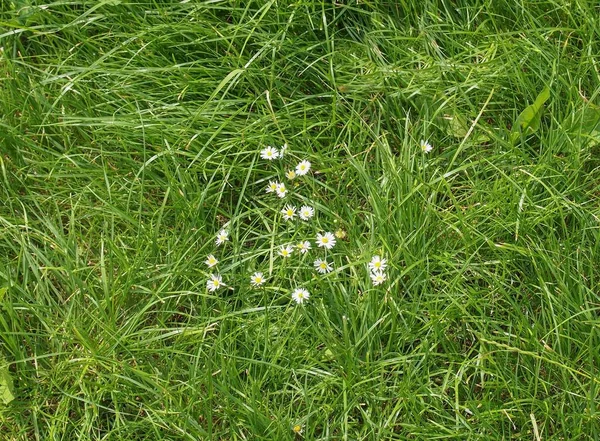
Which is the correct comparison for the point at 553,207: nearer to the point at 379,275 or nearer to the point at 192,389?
the point at 379,275

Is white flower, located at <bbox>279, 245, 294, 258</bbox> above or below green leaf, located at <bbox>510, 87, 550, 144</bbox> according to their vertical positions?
below

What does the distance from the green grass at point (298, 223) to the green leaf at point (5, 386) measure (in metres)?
0.01

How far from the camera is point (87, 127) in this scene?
9.48 ft

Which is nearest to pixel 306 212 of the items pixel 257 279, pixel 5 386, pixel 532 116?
pixel 257 279

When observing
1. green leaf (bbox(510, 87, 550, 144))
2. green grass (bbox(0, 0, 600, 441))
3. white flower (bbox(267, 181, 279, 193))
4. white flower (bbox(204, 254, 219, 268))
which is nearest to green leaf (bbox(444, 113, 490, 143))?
green grass (bbox(0, 0, 600, 441))

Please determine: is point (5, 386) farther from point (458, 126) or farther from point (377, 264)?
point (458, 126)

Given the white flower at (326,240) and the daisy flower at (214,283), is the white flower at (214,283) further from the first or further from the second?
the white flower at (326,240)

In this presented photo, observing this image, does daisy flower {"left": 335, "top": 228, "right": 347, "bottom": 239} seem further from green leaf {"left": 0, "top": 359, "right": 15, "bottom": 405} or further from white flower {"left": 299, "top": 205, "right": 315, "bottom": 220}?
green leaf {"left": 0, "top": 359, "right": 15, "bottom": 405}

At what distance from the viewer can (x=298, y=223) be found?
2.64 metres

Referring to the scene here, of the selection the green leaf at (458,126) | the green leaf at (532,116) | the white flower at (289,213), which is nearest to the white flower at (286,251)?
the white flower at (289,213)

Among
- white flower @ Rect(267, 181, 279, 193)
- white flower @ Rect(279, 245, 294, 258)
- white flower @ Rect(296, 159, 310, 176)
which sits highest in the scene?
white flower @ Rect(296, 159, 310, 176)

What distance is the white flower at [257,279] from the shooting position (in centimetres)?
254

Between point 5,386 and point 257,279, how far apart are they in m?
0.75

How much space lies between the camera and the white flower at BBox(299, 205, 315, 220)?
104 inches
